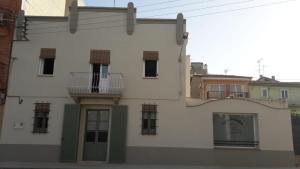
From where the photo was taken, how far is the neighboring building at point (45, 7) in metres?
20.1

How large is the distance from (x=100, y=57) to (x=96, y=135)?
448 centimetres

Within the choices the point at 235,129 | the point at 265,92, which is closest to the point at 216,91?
the point at 265,92

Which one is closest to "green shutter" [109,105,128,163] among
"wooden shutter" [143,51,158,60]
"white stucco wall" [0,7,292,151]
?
"white stucco wall" [0,7,292,151]

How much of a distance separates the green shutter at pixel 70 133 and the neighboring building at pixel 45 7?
7.56m

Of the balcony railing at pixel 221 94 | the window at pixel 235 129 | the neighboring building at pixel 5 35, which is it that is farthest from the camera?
the balcony railing at pixel 221 94

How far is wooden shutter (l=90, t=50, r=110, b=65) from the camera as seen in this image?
1786 centimetres

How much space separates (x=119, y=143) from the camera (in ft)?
54.5

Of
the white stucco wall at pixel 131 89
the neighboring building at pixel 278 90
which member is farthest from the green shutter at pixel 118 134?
the neighboring building at pixel 278 90

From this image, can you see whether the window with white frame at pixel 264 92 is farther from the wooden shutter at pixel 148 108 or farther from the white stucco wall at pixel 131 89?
the wooden shutter at pixel 148 108

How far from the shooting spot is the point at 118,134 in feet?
54.9

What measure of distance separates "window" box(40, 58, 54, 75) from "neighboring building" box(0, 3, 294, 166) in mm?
58

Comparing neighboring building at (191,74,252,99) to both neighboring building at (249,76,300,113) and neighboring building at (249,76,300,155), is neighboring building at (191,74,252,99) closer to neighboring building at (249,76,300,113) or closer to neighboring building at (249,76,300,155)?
neighboring building at (249,76,300,155)

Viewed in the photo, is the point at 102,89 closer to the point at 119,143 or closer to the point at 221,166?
the point at 119,143

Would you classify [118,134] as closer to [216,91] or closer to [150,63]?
[150,63]
